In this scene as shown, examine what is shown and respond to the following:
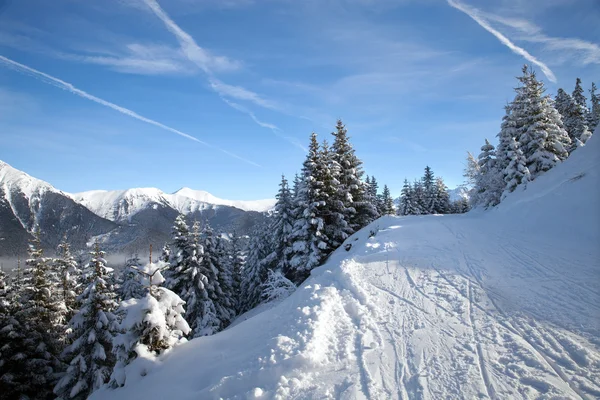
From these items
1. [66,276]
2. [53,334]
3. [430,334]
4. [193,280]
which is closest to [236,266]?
[193,280]

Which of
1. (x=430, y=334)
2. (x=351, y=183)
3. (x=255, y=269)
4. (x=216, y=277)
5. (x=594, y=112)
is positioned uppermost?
(x=594, y=112)

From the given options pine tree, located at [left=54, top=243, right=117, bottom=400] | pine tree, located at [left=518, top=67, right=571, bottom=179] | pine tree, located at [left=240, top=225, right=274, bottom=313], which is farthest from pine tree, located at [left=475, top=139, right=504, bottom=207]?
pine tree, located at [left=54, top=243, right=117, bottom=400]

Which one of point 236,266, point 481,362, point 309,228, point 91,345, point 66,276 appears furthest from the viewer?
point 236,266

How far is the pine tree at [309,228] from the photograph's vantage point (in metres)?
20.8

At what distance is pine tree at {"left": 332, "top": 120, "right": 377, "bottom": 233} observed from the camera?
949 inches

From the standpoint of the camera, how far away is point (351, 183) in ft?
81.8

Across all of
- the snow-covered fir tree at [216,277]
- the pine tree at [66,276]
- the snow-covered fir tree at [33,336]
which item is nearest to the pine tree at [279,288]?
the snow-covered fir tree at [216,277]

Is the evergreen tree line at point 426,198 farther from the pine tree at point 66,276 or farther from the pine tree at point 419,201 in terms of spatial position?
the pine tree at point 66,276

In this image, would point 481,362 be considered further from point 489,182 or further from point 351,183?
point 489,182

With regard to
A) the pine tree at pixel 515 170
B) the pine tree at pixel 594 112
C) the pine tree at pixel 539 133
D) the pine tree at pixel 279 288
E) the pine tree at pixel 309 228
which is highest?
the pine tree at pixel 594 112

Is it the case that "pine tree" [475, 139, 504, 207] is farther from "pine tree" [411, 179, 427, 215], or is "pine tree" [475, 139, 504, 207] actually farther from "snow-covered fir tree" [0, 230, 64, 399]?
"snow-covered fir tree" [0, 230, 64, 399]

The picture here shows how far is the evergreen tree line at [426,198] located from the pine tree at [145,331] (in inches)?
1560

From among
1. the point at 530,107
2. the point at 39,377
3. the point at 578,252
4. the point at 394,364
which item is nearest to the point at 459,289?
the point at 394,364

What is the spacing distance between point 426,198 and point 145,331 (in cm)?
4500
